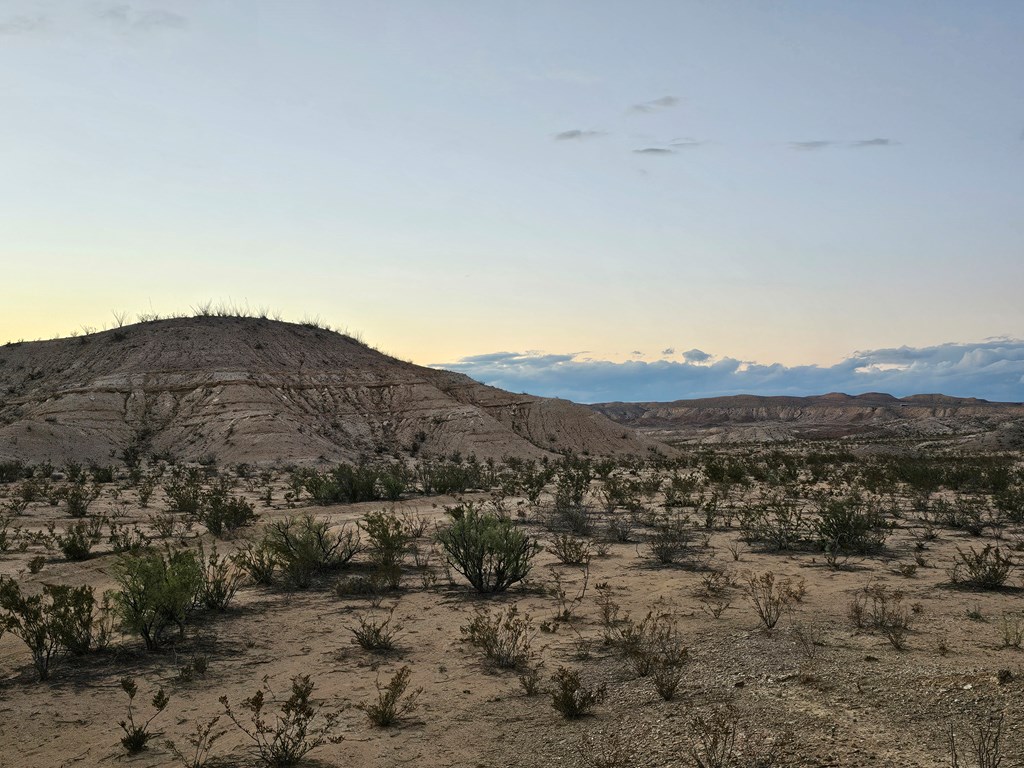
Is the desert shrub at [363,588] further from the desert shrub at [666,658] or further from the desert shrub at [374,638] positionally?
the desert shrub at [666,658]

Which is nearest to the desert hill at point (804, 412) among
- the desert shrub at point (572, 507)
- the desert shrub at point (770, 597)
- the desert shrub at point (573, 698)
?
the desert shrub at point (572, 507)

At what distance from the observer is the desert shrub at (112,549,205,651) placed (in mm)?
6992

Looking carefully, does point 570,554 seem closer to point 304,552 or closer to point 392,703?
point 304,552

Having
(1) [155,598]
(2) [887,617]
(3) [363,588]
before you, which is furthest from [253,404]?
(2) [887,617]

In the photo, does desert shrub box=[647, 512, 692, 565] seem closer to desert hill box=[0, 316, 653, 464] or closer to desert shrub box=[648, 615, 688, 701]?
desert shrub box=[648, 615, 688, 701]

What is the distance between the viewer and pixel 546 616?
309 inches

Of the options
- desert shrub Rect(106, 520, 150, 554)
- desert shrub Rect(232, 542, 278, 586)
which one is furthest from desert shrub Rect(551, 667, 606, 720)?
desert shrub Rect(106, 520, 150, 554)

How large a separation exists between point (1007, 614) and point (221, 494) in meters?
16.2

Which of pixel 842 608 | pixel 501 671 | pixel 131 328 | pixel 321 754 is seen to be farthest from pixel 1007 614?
pixel 131 328

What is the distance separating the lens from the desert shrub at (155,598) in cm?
699

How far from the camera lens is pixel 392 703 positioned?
5.27 m

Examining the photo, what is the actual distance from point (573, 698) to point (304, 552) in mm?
5426

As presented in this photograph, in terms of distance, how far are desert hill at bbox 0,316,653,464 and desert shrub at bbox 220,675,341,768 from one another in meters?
28.0

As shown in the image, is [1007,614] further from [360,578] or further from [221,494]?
[221,494]
